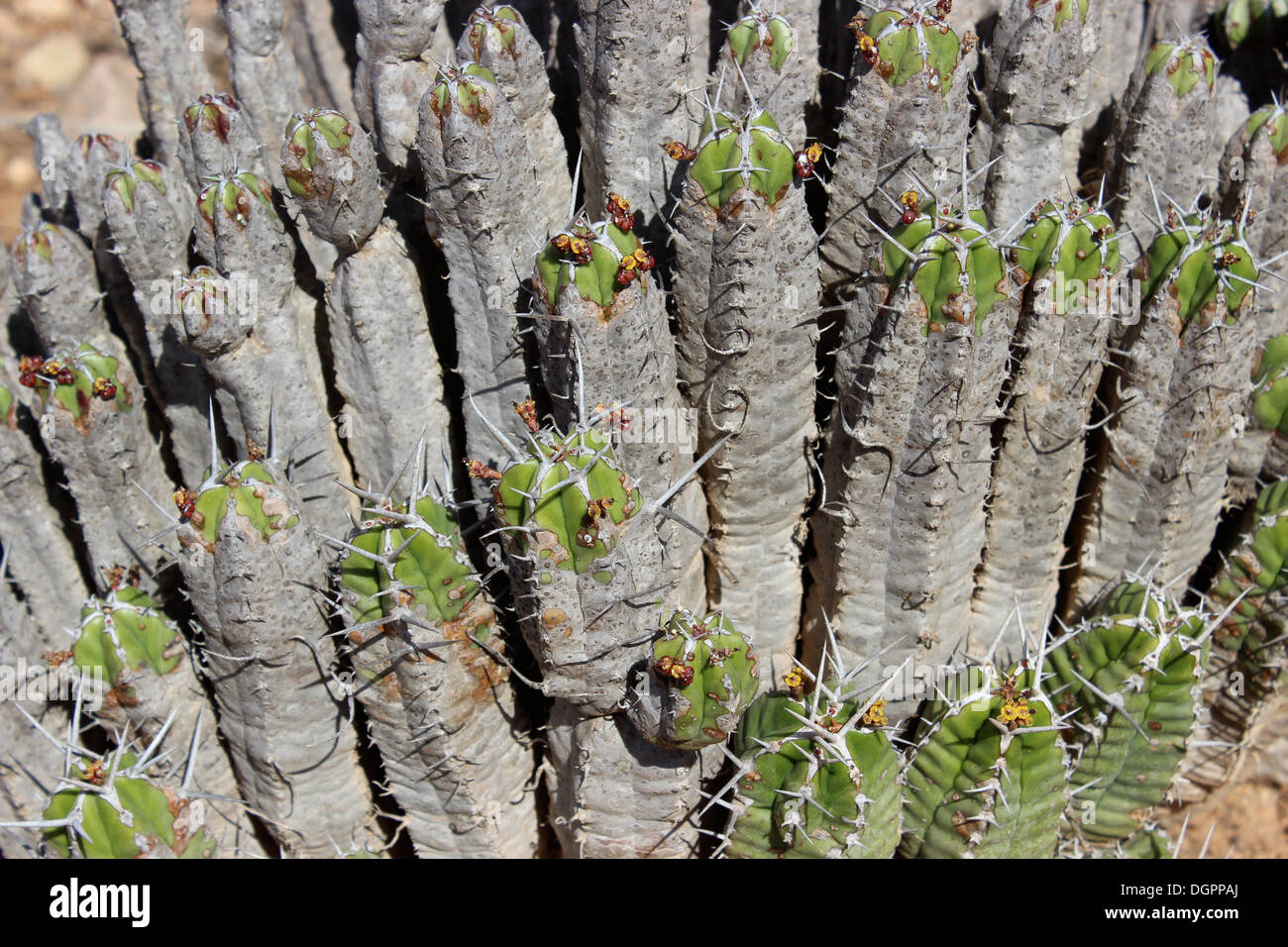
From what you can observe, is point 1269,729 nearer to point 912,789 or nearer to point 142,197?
point 912,789

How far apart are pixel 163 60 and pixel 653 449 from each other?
388 centimetres

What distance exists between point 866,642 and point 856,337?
1.52 m

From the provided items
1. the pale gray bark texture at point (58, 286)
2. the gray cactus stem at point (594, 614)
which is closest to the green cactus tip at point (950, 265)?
the gray cactus stem at point (594, 614)

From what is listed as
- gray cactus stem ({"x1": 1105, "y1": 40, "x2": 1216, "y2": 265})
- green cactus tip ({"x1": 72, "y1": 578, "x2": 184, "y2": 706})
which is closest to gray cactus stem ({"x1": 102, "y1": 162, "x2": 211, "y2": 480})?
green cactus tip ({"x1": 72, "y1": 578, "x2": 184, "y2": 706})

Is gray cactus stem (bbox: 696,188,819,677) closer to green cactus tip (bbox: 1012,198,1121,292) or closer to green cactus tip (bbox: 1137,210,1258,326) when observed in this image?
green cactus tip (bbox: 1012,198,1121,292)

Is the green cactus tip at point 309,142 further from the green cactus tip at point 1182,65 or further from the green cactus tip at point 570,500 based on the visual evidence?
the green cactus tip at point 1182,65

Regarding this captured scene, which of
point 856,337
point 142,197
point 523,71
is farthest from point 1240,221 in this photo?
point 142,197

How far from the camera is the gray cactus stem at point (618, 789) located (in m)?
4.60

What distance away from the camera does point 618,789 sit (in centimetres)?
468

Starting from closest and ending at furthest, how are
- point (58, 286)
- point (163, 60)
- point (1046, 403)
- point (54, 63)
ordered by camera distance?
point (1046, 403) → point (58, 286) → point (163, 60) → point (54, 63)

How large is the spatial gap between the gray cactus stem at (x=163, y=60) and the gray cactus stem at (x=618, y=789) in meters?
4.04

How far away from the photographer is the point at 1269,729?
6.35m

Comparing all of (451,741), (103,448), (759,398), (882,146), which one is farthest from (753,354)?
(103,448)

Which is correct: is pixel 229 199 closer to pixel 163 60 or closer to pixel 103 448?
pixel 103 448
